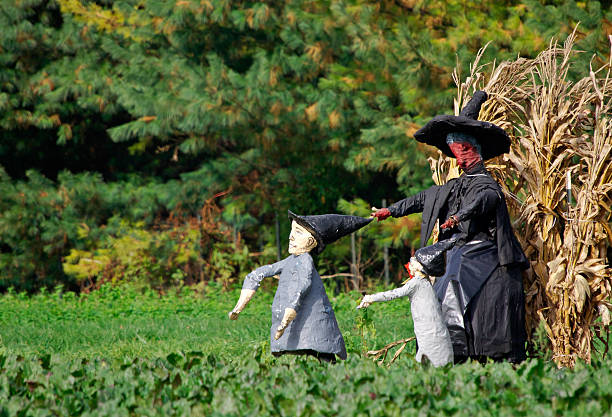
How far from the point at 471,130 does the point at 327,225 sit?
112cm

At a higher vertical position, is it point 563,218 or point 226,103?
point 563,218

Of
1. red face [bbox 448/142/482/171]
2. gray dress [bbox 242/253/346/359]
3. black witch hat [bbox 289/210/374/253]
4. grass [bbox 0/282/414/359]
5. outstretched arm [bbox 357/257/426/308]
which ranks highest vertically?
red face [bbox 448/142/482/171]

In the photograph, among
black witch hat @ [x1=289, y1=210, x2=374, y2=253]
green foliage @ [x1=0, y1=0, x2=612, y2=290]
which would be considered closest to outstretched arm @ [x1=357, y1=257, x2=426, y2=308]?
black witch hat @ [x1=289, y1=210, x2=374, y2=253]

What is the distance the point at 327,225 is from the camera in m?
5.36

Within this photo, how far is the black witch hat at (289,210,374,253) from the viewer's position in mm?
5332

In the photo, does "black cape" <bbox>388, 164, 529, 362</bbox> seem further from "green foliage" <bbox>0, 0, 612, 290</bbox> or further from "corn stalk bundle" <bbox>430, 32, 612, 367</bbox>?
"green foliage" <bbox>0, 0, 612, 290</bbox>

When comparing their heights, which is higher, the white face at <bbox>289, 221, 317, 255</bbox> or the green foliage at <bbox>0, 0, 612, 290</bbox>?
the white face at <bbox>289, 221, 317, 255</bbox>

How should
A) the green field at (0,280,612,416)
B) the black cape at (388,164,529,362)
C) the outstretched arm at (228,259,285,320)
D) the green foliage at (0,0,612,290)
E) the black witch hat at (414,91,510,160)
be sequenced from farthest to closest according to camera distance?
the green foliage at (0,0,612,290) < the outstretched arm at (228,259,285,320) < the black witch hat at (414,91,510,160) < the black cape at (388,164,529,362) < the green field at (0,280,612,416)

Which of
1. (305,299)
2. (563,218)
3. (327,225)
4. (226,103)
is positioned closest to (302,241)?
(327,225)

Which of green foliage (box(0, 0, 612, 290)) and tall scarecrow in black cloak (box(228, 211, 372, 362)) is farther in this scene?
green foliage (box(0, 0, 612, 290))

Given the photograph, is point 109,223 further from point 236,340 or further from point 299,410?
point 299,410

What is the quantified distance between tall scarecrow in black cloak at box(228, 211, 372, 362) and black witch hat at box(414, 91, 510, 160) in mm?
752

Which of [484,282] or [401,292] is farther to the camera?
[484,282]

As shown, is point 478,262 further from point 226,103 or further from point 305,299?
point 226,103
